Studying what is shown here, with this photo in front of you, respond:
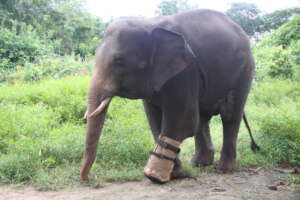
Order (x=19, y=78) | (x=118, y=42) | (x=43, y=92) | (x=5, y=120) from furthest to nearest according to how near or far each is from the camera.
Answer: (x=19, y=78) → (x=43, y=92) → (x=5, y=120) → (x=118, y=42)

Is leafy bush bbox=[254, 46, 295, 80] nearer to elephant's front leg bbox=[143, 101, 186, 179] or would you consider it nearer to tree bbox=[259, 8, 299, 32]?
elephant's front leg bbox=[143, 101, 186, 179]

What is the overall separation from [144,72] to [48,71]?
7.67 m

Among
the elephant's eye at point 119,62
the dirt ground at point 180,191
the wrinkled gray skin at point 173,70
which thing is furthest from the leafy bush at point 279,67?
the elephant's eye at point 119,62

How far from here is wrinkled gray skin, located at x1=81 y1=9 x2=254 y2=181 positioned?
359cm

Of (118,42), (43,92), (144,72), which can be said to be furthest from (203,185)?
(43,92)

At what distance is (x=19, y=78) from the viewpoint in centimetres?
1027

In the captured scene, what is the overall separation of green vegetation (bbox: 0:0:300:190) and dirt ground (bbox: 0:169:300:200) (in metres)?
0.16

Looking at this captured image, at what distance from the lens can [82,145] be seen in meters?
4.75

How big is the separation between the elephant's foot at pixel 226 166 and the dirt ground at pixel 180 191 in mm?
306

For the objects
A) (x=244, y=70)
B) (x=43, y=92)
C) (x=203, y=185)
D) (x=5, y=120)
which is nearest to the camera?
(x=203, y=185)

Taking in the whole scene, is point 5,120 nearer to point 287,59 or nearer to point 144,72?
point 144,72

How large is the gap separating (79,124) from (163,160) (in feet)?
9.87

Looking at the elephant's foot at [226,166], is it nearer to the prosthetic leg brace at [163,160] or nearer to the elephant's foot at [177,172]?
the elephant's foot at [177,172]

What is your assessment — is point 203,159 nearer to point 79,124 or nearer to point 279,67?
point 79,124
